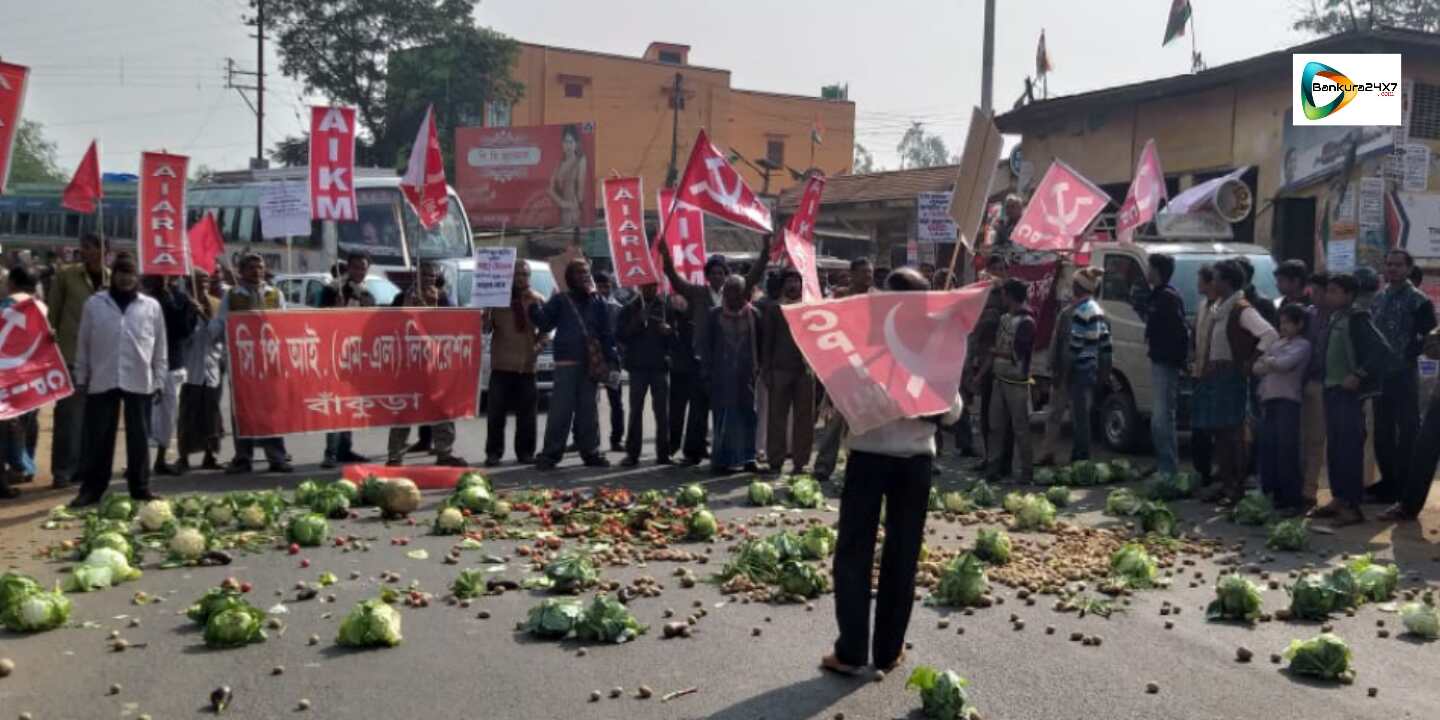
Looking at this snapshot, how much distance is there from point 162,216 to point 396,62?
38.0m

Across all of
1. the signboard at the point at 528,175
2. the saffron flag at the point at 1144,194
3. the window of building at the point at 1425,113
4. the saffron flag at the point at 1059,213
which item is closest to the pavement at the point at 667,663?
the saffron flag at the point at 1059,213

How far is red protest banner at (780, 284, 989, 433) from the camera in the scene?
5.57 m

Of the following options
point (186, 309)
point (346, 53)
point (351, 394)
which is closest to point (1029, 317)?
point (351, 394)

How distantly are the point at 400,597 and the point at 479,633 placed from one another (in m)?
0.82

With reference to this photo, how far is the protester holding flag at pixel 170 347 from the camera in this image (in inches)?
432

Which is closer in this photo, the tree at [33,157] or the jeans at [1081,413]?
the jeans at [1081,413]

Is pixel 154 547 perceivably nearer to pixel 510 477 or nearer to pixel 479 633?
pixel 479 633

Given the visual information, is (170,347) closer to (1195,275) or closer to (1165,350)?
(1165,350)

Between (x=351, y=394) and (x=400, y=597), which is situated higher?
(x=351, y=394)

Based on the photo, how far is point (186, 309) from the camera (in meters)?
11.1

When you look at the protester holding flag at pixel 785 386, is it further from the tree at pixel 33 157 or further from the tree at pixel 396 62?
the tree at pixel 33 157

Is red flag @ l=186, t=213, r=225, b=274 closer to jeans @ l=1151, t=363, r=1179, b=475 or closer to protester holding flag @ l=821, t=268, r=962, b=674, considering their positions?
jeans @ l=1151, t=363, r=1179, b=475

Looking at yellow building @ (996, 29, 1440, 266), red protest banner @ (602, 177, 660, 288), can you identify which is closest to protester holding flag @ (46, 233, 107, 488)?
red protest banner @ (602, 177, 660, 288)

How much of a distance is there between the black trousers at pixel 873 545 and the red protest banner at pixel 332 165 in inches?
360
